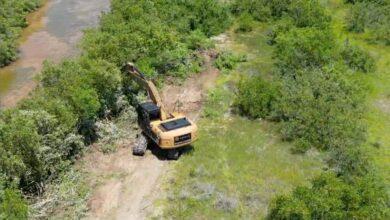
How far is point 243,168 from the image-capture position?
1051 inches

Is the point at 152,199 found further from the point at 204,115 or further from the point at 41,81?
the point at 41,81

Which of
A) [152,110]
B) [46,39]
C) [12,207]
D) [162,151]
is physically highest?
[152,110]

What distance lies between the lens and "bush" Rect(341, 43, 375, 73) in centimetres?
3575

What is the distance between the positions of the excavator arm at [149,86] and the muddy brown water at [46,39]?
8044mm

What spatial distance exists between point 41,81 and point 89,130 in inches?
156

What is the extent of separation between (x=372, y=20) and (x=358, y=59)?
27.4 feet

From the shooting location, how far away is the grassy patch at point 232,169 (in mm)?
24188

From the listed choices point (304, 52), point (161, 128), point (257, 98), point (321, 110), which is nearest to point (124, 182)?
point (161, 128)

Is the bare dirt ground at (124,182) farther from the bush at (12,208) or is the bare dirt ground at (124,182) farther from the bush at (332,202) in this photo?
the bush at (332,202)

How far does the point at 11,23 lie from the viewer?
41562 mm

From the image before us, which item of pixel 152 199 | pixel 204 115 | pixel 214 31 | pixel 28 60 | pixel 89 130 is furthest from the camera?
pixel 214 31

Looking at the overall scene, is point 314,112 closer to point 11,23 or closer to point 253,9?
point 253,9

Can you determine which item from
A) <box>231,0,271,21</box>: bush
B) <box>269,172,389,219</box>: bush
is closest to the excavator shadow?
<box>269,172,389,219</box>: bush

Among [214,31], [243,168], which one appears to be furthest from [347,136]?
[214,31]
